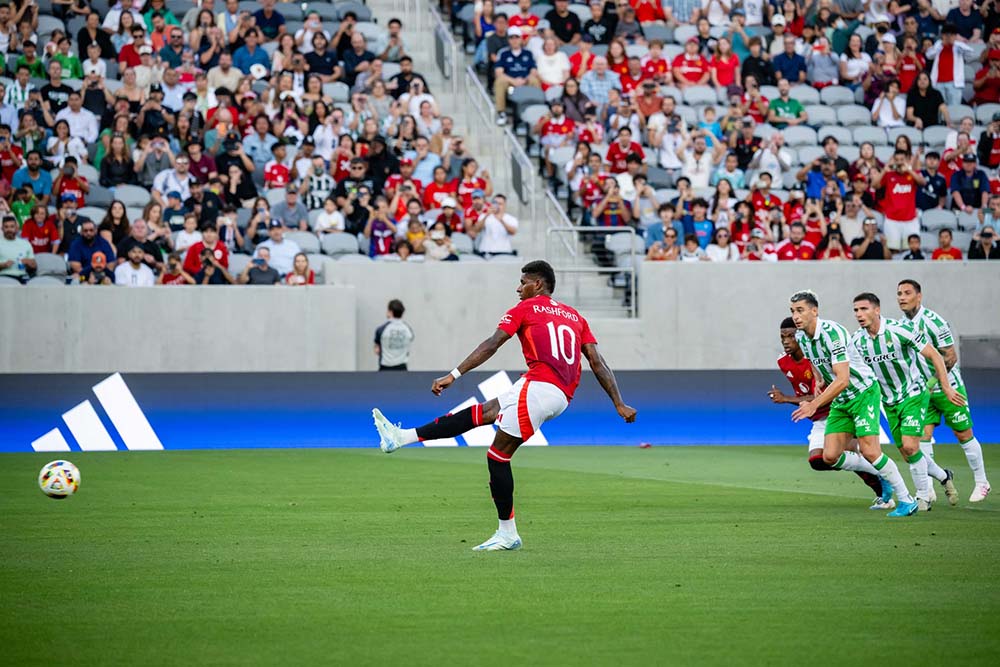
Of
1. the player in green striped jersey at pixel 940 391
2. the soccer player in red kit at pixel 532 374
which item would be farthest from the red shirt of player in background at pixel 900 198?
the soccer player in red kit at pixel 532 374

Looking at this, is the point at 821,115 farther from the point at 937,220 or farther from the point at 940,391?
the point at 940,391

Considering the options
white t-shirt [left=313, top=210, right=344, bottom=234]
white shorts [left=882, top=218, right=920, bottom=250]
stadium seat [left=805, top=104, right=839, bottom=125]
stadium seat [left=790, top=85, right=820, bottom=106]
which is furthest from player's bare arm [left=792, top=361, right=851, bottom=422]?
stadium seat [left=790, top=85, right=820, bottom=106]

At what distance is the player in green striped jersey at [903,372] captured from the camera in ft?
45.9

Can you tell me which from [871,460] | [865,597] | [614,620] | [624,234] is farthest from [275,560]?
[624,234]

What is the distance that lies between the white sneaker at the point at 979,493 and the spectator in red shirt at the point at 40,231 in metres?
15.1

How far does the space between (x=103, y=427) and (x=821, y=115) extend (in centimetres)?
1575

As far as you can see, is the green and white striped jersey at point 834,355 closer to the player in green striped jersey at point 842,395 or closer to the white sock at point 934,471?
the player in green striped jersey at point 842,395

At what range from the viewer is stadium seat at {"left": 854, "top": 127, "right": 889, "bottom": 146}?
2848cm

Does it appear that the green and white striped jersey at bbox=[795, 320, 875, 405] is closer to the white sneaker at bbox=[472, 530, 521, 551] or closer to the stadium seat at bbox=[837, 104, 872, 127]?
the white sneaker at bbox=[472, 530, 521, 551]

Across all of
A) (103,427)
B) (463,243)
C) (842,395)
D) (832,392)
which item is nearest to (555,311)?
(832,392)

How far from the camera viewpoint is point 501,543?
10.5 m

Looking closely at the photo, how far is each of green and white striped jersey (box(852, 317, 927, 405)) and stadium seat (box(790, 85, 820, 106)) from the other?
51.6 ft

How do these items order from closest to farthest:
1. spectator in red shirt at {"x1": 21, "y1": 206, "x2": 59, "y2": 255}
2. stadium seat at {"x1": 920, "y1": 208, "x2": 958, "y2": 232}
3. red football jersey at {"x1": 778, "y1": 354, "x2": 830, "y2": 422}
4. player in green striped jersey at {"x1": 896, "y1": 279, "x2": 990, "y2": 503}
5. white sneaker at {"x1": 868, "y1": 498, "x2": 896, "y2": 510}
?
white sneaker at {"x1": 868, "y1": 498, "x2": 896, "y2": 510} → player in green striped jersey at {"x1": 896, "y1": 279, "x2": 990, "y2": 503} → red football jersey at {"x1": 778, "y1": 354, "x2": 830, "y2": 422} → spectator in red shirt at {"x1": 21, "y1": 206, "x2": 59, "y2": 255} → stadium seat at {"x1": 920, "y1": 208, "x2": 958, "y2": 232}

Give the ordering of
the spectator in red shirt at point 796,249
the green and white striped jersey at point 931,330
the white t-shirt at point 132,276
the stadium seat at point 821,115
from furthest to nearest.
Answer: the stadium seat at point 821,115 → the spectator in red shirt at point 796,249 → the white t-shirt at point 132,276 → the green and white striped jersey at point 931,330
